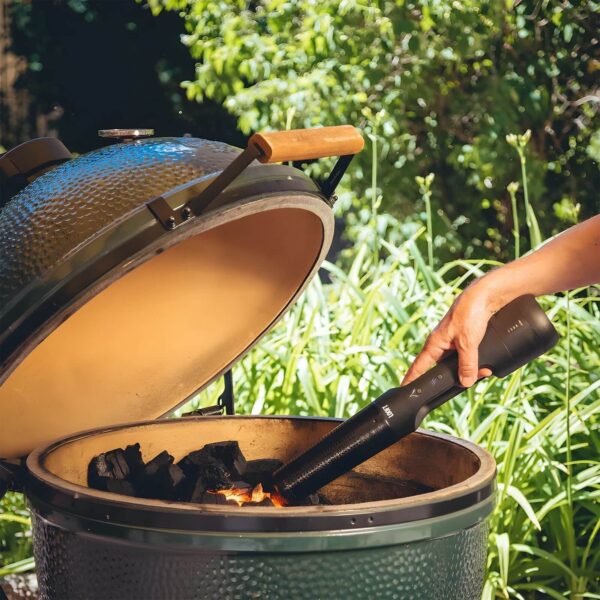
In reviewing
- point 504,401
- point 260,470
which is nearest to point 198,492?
point 260,470

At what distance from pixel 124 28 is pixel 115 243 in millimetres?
6580

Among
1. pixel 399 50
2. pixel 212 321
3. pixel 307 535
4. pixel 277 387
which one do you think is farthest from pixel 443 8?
pixel 307 535

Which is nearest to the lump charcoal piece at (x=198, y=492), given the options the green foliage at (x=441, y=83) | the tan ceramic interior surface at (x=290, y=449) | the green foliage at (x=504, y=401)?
the tan ceramic interior surface at (x=290, y=449)

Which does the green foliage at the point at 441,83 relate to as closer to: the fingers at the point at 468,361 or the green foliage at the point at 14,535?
the green foliage at the point at 14,535

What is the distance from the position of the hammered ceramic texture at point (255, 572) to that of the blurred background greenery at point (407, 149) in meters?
1.11

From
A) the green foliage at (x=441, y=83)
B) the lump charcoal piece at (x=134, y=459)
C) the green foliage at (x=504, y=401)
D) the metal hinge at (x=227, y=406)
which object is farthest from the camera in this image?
the green foliage at (x=441, y=83)

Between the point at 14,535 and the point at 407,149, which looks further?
the point at 407,149

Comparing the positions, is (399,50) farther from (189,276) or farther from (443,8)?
(189,276)

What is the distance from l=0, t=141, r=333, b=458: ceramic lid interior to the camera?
205cm

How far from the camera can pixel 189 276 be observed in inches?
83.4

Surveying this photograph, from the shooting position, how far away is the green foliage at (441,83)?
5223 mm

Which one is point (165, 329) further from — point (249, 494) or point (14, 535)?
point (14, 535)

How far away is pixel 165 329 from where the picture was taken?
218 cm

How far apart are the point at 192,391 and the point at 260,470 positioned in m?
0.29
